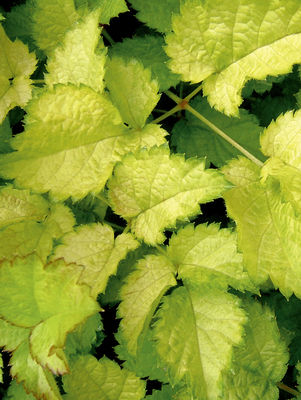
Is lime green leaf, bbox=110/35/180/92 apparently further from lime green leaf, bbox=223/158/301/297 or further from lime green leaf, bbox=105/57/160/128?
lime green leaf, bbox=223/158/301/297

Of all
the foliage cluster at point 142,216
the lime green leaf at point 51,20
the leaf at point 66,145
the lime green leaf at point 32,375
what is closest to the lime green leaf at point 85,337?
the foliage cluster at point 142,216

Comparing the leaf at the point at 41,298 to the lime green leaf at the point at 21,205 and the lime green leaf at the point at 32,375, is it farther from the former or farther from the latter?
the lime green leaf at the point at 21,205

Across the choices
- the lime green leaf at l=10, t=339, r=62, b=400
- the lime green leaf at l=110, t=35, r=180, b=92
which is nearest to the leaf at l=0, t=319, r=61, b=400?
the lime green leaf at l=10, t=339, r=62, b=400

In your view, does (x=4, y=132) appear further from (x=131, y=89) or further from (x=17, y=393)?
(x=17, y=393)

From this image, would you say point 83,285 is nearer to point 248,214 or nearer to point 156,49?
point 248,214

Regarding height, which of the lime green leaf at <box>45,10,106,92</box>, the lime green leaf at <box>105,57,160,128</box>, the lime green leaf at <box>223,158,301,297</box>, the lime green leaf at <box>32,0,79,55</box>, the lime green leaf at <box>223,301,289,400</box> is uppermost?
the lime green leaf at <box>32,0,79,55</box>

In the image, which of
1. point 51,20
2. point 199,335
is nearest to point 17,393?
point 199,335
